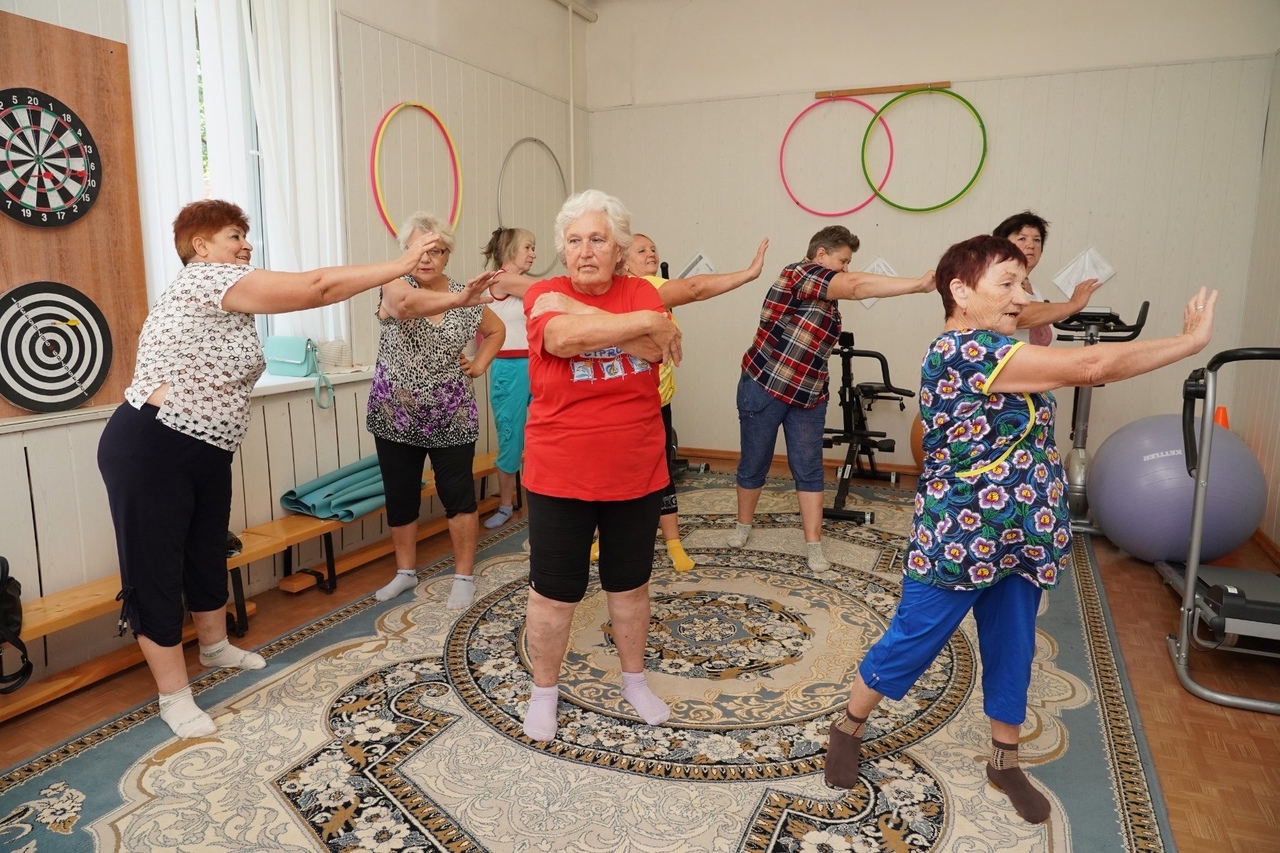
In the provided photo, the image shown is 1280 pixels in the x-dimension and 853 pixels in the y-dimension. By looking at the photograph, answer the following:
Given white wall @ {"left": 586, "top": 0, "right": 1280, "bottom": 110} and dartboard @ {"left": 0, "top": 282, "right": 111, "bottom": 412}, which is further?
white wall @ {"left": 586, "top": 0, "right": 1280, "bottom": 110}

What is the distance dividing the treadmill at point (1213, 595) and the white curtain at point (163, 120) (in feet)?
11.9

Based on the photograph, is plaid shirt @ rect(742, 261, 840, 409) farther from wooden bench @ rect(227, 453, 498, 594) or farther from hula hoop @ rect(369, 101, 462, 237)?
hula hoop @ rect(369, 101, 462, 237)

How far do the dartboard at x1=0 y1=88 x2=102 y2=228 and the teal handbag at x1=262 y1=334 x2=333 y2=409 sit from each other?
42.9 inches

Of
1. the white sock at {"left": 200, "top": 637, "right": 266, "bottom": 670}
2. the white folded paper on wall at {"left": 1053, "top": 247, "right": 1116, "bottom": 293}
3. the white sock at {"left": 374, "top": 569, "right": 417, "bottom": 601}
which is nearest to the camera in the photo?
the white sock at {"left": 200, "top": 637, "right": 266, "bottom": 670}

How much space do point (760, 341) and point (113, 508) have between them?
101 inches

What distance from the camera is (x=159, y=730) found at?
2465 millimetres

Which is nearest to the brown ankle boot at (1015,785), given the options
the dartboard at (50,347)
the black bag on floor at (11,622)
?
the black bag on floor at (11,622)

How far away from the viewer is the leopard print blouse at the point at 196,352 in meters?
2.29

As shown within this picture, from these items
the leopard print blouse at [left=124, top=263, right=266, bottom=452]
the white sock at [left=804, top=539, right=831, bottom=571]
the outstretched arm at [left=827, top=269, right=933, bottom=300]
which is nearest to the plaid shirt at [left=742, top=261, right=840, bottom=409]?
the outstretched arm at [left=827, top=269, right=933, bottom=300]

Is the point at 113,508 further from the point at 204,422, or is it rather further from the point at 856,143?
the point at 856,143

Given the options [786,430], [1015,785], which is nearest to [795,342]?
[786,430]

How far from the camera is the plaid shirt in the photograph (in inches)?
142

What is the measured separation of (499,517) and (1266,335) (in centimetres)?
427

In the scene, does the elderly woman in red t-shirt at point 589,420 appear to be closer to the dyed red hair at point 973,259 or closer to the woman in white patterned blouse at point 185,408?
the woman in white patterned blouse at point 185,408
